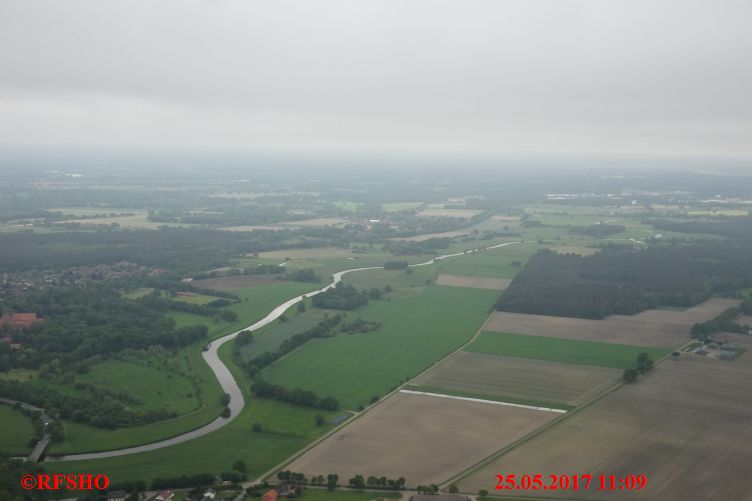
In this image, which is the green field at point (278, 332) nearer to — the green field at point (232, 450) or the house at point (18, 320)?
the green field at point (232, 450)

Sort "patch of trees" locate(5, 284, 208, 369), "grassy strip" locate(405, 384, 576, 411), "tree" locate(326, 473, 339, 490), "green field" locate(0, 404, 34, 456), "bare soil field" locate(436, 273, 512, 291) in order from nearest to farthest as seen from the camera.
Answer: "tree" locate(326, 473, 339, 490), "green field" locate(0, 404, 34, 456), "grassy strip" locate(405, 384, 576, 411), "patch of trees" locate(5, 284, 208, 369), "bare soil field" locate(436, 273, 512, 291)

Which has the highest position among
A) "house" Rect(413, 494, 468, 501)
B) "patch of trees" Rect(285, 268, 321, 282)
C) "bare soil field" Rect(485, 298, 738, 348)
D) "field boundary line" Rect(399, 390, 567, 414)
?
"patch of trees" Rect(285, 268, 321, 282)

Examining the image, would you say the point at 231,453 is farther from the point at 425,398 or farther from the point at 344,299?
the point at 344,299

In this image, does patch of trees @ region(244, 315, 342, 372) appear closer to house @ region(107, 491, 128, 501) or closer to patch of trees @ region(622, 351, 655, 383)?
house @ region(107, 491, 128, 501)

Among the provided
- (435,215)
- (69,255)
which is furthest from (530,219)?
(69,255)

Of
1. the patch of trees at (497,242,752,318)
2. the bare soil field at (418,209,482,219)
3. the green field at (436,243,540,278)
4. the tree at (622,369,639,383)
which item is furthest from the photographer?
the bare soil field at (418,209,482,219)

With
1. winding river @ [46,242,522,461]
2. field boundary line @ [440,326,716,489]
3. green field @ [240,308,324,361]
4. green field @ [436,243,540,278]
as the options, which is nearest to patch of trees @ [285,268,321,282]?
winding river @ [46,242,522,461]

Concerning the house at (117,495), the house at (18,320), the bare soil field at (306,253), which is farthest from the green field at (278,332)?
the bare soil field at (306,253)
